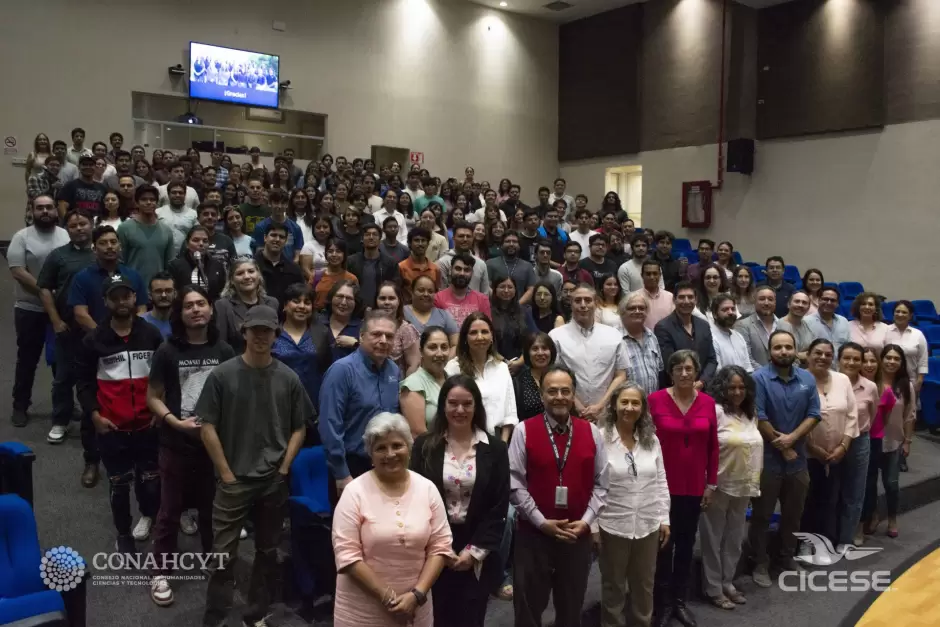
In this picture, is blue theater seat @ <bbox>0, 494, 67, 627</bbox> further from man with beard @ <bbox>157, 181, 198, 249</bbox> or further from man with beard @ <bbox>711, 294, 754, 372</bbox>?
man with beard @ <bbox>711, 294, 754, 372</bbox>

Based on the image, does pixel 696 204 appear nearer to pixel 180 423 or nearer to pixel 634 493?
pixel 634 493

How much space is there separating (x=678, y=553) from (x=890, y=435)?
239 centimetres

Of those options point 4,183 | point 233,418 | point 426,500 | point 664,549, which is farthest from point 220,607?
point 4,183

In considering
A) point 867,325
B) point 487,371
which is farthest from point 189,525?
point 867,325

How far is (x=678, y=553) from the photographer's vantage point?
147 inches

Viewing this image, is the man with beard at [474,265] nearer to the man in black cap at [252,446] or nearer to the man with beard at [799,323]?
the man with beard at [799,323]

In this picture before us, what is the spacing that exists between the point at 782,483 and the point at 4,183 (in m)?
11.2

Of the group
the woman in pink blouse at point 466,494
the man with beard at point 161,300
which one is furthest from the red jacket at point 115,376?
the woman in pink blouse at point 466,494

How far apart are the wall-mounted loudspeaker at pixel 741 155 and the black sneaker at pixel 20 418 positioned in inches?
455

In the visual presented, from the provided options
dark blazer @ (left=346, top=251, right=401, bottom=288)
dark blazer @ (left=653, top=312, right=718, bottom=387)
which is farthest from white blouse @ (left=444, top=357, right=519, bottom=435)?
dark blazer @ (left=346, top=251, right=401, bottom=288)

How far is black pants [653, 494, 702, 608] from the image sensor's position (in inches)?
147

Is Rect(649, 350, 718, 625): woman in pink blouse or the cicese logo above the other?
Rect(649, 350, 718, 625): woman in pink blouse

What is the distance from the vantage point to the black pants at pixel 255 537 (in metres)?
2.93

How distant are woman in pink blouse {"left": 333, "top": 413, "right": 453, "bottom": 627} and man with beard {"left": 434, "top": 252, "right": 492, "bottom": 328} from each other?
85.9 inches
